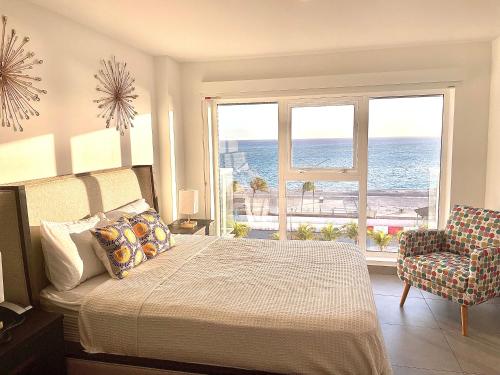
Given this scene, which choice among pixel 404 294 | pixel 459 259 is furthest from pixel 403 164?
pixel 404 294

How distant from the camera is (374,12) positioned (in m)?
2.72

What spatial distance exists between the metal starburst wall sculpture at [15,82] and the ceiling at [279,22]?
377 mm

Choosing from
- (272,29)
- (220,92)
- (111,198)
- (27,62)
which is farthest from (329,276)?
(220,92)

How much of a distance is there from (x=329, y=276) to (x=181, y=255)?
3.61 feet

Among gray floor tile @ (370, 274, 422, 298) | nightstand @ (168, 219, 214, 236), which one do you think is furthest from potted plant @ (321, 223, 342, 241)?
nightstand @ (168, 219, 214, 236)

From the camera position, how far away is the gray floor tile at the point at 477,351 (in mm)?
2387

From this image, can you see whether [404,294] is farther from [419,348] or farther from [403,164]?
[403,164]

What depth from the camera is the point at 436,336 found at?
2.79 m

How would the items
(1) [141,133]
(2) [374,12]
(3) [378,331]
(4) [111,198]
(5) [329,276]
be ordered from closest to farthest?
(3) [378,331], (5) [329,276], (2) [374,12], (4) [111,198], (1) [141,133]

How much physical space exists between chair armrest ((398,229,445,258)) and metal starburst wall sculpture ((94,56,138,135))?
8.85 ft

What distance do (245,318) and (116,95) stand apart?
236 centimetres

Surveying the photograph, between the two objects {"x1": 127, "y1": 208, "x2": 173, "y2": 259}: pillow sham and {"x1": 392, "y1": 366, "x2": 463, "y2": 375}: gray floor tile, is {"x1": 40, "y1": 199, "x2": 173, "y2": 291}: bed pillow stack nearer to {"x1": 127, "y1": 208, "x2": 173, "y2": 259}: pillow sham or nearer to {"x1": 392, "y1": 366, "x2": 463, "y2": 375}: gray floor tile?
{"x1": 127, "y1": 208, "x2": 173, "y2": 259}: pillow sham

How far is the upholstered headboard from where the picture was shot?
6.72 ft

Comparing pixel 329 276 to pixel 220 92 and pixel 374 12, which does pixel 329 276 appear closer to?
pixel 374 12
